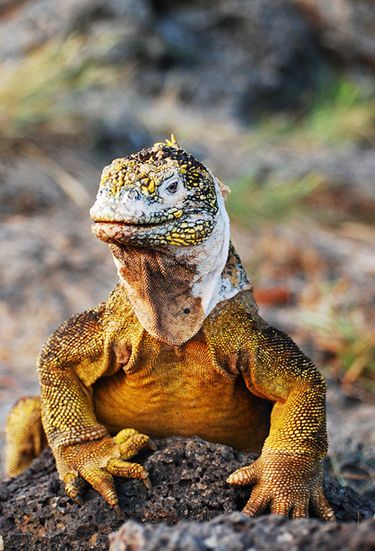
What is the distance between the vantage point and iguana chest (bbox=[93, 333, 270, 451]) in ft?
12.1

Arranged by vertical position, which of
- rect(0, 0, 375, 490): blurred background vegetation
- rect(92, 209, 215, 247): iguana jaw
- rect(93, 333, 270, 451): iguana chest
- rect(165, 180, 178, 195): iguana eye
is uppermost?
rect(0, 0, 375, 490): blurred background vegetation

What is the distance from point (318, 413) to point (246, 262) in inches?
257

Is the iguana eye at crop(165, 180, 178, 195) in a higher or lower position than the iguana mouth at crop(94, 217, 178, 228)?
higher

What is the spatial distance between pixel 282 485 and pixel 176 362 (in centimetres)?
64

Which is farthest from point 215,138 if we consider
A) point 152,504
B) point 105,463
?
point 152,504

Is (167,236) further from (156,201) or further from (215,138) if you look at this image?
(215,138)

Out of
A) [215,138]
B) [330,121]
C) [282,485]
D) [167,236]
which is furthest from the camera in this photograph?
[330,121]

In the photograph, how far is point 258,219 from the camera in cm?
1013

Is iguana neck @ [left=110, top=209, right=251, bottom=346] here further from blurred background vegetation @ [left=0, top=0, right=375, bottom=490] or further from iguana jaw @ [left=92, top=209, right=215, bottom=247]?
blurred background vegetation @ [left=0, top=0, right=375, bottom=490]

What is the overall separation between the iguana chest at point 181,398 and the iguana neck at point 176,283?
108 millimetres

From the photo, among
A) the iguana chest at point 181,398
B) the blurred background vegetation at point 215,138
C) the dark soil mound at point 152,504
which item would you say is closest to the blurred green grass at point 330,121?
the blurred background vegetation at point 215,138

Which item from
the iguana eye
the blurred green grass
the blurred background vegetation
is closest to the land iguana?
the iguana eye

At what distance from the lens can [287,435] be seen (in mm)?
3562

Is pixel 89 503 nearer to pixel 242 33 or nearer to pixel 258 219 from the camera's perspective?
pixel 258 219
